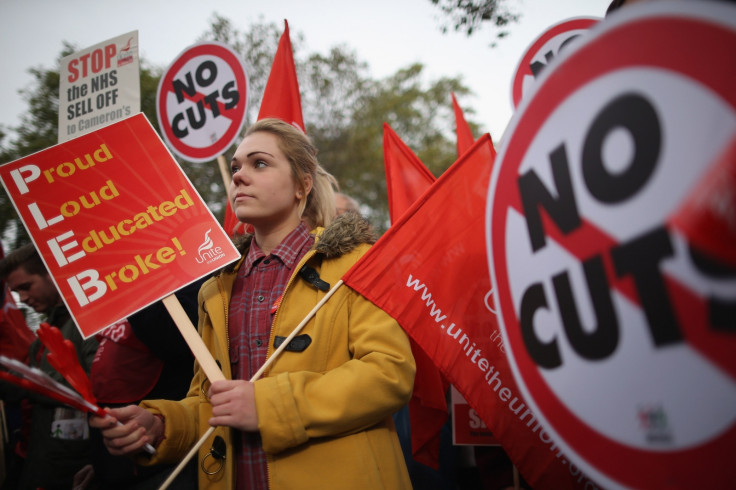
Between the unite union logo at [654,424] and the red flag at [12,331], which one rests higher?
the red flag at [12,331]

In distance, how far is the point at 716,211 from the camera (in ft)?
2.42

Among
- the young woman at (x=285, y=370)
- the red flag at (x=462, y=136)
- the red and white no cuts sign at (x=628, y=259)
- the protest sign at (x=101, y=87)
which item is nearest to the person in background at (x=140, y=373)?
the young woman at (x=285, y=370)

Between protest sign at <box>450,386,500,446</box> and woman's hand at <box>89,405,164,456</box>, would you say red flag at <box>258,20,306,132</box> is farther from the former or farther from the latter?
woman's hand at <box>89,405,164,456</box>

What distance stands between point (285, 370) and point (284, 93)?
2577 mm

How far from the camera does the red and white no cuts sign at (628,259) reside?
76 cm

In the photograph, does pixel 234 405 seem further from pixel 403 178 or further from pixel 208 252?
pixel 403 178

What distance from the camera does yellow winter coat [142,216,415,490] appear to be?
1.54 meters

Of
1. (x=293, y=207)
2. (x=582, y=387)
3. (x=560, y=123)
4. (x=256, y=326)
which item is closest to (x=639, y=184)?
(x=560, y=123)

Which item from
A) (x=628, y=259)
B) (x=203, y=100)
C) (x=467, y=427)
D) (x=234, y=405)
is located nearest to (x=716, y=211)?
(x=628, y=259)

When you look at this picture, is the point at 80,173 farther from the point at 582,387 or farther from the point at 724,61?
the point at 724,61

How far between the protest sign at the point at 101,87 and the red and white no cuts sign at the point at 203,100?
82cm

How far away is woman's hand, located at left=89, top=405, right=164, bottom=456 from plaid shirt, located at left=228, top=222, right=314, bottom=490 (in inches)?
12.2

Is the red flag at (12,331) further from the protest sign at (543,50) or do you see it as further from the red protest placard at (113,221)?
the protest sign at (543,50)

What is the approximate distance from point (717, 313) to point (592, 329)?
212 millimetres
